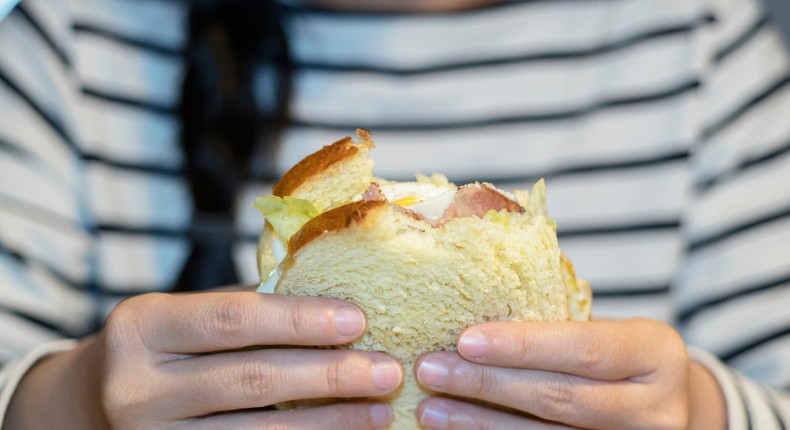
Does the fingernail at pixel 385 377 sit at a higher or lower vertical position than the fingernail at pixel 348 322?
lower

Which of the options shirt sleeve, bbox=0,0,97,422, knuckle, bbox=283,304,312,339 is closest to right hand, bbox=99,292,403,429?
knuckle, bbox=283,304,312,339

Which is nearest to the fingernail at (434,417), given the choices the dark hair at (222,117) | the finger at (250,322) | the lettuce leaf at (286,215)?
the finger at (250,322)

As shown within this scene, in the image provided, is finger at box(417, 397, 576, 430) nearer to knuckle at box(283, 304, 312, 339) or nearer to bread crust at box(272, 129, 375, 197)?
knuckle at box(283, 304, 312, 339)

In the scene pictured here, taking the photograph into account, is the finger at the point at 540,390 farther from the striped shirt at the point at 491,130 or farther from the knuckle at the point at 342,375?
the striped shirt at the point at 491,130

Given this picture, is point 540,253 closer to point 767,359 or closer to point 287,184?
point 287,184

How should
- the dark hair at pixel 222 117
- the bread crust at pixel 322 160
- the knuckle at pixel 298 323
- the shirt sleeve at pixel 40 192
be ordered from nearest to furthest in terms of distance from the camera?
the knuckle at pixel 298 323, the bread crust at pixel 322 160, the shirt sleeve at pixel 40 192, the dark hair at pixel 222 117

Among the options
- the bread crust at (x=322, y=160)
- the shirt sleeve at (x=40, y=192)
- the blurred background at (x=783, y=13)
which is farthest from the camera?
the blurred background at (x=783, y=13)

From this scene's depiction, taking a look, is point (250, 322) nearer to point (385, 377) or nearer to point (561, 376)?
point (385, 377)
